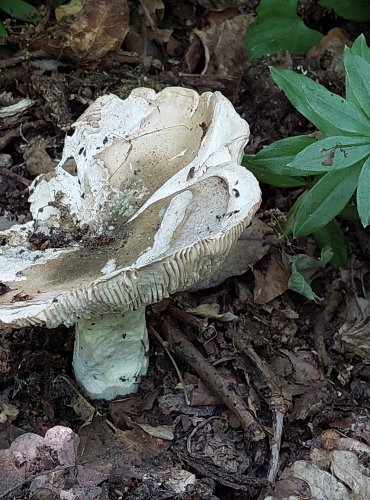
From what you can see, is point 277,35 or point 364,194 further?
point 277,35

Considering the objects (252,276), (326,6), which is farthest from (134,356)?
(326,6)

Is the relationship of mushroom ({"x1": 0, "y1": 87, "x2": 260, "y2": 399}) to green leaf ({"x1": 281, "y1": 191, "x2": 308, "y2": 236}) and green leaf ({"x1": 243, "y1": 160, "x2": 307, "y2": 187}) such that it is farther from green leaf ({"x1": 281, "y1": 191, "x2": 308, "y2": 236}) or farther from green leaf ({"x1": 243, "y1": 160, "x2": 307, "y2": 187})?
green leaf ({"x1": 281, "y1": 191, "x2": 308, "y2": 236})

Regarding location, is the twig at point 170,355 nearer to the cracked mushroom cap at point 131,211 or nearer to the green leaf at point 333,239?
the cracked mushroom cap at point 131,211

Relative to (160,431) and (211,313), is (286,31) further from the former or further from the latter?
(160,431)

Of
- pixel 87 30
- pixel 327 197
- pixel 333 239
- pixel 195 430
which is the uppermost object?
pixel 87 30

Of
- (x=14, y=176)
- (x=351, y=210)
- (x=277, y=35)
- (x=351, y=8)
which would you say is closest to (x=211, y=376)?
(x=351, y=210)

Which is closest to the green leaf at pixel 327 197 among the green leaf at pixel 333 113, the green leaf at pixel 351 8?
the green leaf at pixel 333 113
